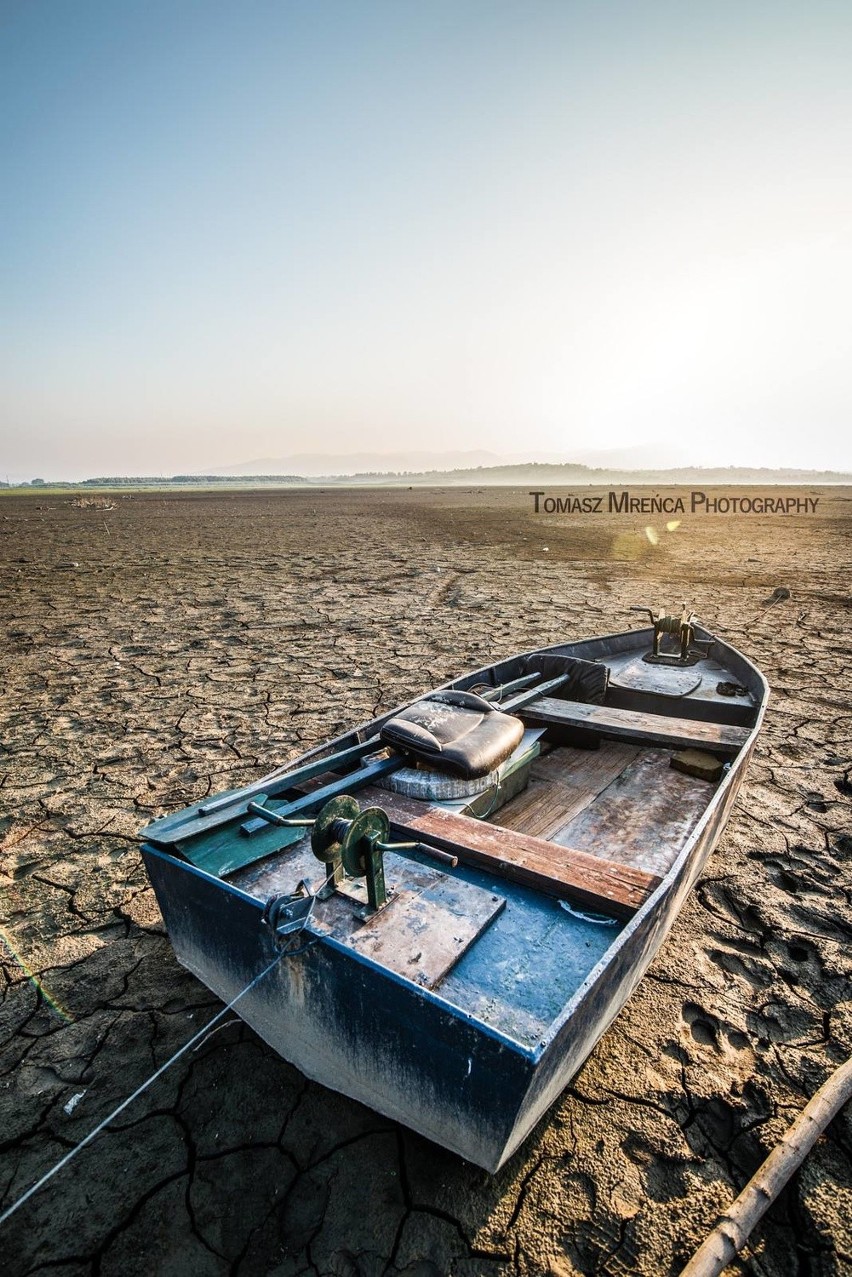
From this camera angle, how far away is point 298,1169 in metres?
2.02

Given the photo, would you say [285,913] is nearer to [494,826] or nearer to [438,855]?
[438,855]

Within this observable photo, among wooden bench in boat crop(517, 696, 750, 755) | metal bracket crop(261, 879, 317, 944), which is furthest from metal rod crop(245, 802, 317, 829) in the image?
wooden bench in boat crop(517, 696, 750, 755)

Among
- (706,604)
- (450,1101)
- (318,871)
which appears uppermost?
(318,871)

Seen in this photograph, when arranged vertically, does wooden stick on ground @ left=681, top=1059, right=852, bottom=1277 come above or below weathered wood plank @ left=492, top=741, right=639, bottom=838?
below

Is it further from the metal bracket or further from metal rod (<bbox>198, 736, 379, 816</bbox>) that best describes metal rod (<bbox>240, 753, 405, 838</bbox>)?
the metal bracket

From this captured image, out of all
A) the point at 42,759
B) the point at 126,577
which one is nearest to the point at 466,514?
the point at 126,577

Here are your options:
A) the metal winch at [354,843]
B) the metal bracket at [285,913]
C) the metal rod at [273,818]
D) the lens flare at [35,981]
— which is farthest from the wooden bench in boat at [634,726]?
the lens flare at [35,981]

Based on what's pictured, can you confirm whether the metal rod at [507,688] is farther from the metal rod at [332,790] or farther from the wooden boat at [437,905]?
the metal rod at [332,790]

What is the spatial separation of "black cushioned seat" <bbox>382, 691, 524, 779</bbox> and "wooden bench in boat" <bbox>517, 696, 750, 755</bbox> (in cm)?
98

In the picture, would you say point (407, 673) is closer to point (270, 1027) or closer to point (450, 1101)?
point (270, 1027)

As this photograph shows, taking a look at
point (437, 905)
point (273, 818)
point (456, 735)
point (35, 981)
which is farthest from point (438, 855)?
point (35, 981)

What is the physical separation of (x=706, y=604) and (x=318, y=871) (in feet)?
33.3

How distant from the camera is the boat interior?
2.01 metres

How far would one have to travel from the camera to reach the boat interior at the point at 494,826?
2.01 meters
